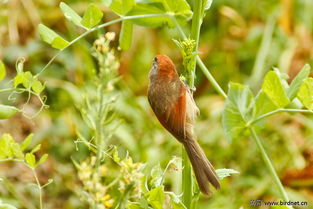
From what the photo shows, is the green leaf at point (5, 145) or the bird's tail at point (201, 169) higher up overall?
the green leaf at point (5, 145)

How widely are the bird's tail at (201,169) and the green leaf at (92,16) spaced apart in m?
0.48

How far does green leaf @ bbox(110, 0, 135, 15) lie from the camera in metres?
1.80

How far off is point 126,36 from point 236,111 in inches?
15.7

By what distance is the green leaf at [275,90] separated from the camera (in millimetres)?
1739

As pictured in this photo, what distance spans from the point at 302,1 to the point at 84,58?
1.87 metres

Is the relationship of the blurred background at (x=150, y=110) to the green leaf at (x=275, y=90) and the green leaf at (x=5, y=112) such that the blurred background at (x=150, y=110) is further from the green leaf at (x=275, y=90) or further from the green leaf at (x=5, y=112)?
the green leaf at (x=275, y=90)

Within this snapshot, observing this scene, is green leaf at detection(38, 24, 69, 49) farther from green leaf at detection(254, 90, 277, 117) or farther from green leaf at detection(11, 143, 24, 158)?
green leaf at detection(254, 90, 277, 117)

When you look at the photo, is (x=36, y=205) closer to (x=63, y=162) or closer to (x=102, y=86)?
(x=63, y=162)

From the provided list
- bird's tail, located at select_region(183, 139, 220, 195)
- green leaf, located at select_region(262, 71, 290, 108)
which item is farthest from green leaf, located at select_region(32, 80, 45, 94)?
green leaf, located at select_region(262, 71, 290, 108)

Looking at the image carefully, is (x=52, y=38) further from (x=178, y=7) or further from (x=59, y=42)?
(x=178, y=7)

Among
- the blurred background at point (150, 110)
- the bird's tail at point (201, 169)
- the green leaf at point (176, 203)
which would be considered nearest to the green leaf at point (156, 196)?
the green leaf at point (176, 203)

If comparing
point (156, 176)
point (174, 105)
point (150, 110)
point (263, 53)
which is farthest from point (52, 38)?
point (263, 53)

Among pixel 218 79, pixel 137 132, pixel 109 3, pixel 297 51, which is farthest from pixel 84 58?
pixel 109 3

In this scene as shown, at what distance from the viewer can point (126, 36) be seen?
1947 mm
